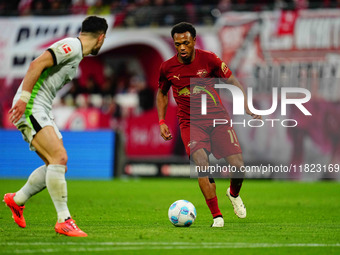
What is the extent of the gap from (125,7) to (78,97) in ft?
11.5

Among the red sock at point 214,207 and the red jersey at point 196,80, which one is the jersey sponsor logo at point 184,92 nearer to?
the red jersey at point 196,80

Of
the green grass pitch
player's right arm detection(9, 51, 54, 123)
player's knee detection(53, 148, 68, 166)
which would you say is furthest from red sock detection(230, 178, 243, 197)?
player's right arm detection(9, 51, 54, 123)

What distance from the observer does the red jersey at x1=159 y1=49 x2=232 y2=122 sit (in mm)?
9188

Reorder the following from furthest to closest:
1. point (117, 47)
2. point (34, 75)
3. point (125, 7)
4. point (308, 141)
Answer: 1. point (117, 47)
2. point (125, 7)
3. point (308, 141)
4. point (34, 75)

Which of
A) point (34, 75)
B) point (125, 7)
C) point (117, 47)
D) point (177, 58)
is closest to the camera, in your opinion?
point (34, 75)

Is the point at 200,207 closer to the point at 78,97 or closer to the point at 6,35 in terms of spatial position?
the point at 78,97

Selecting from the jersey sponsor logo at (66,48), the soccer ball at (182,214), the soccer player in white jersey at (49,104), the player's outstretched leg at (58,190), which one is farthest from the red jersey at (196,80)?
the player's outstretched leg at (58,190)

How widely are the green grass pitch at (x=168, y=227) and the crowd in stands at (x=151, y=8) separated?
7.89m

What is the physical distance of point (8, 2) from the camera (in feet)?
83.6

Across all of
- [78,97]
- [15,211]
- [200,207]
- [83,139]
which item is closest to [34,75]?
[15,211]

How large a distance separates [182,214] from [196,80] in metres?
1.87

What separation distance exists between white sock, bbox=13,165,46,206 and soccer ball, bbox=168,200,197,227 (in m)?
1.73

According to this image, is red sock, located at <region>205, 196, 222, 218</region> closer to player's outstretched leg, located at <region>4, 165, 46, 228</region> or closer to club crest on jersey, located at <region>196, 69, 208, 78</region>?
club crest on jersey, located at <region>196, 69, 208, 78</region>

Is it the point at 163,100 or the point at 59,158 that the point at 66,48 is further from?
the point at 163,100
